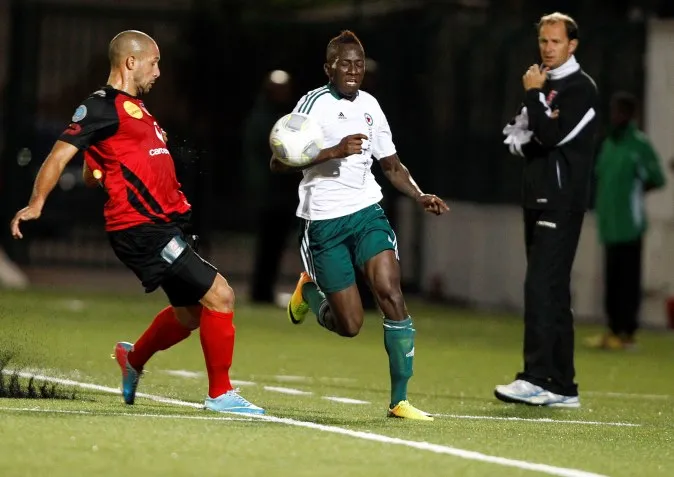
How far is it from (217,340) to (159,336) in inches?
24.4

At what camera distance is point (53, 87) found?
30.3 meters

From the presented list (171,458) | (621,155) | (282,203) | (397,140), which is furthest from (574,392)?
(397,140)

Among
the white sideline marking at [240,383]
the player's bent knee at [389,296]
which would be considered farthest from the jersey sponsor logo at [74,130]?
the white sideline marking at [240,383]

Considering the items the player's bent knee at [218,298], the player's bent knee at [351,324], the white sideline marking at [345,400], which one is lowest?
the white sideline marking at [345,400]

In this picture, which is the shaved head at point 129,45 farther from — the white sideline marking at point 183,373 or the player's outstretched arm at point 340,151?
the white sideline marking at point 183,373

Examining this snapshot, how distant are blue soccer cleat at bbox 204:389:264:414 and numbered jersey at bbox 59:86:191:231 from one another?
3.35 feet

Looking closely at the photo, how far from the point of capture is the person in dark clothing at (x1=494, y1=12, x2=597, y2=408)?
12219 mm

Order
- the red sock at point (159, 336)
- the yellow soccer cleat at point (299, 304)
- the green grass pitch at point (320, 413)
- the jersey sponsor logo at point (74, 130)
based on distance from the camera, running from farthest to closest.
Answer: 1. the yellow soccer cleat at point (299, 304)
2. the red sock at point (159, 336)
3. the jersey sponsor logo at point (74, 130)
4. the green grass pitch at point (320, 413)

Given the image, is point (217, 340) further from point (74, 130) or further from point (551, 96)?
point (551, 96)

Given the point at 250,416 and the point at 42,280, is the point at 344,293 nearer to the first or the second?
the point at 250,416

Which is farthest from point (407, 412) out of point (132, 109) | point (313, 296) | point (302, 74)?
point (302, 74)

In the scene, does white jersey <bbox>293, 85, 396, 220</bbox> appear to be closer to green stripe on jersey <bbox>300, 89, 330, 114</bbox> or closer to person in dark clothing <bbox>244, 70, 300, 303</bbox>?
green stripe on jersey <bbox>300, 89, 330, 114</bbox>

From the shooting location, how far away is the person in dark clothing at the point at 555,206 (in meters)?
12.2

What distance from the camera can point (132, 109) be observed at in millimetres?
10320
